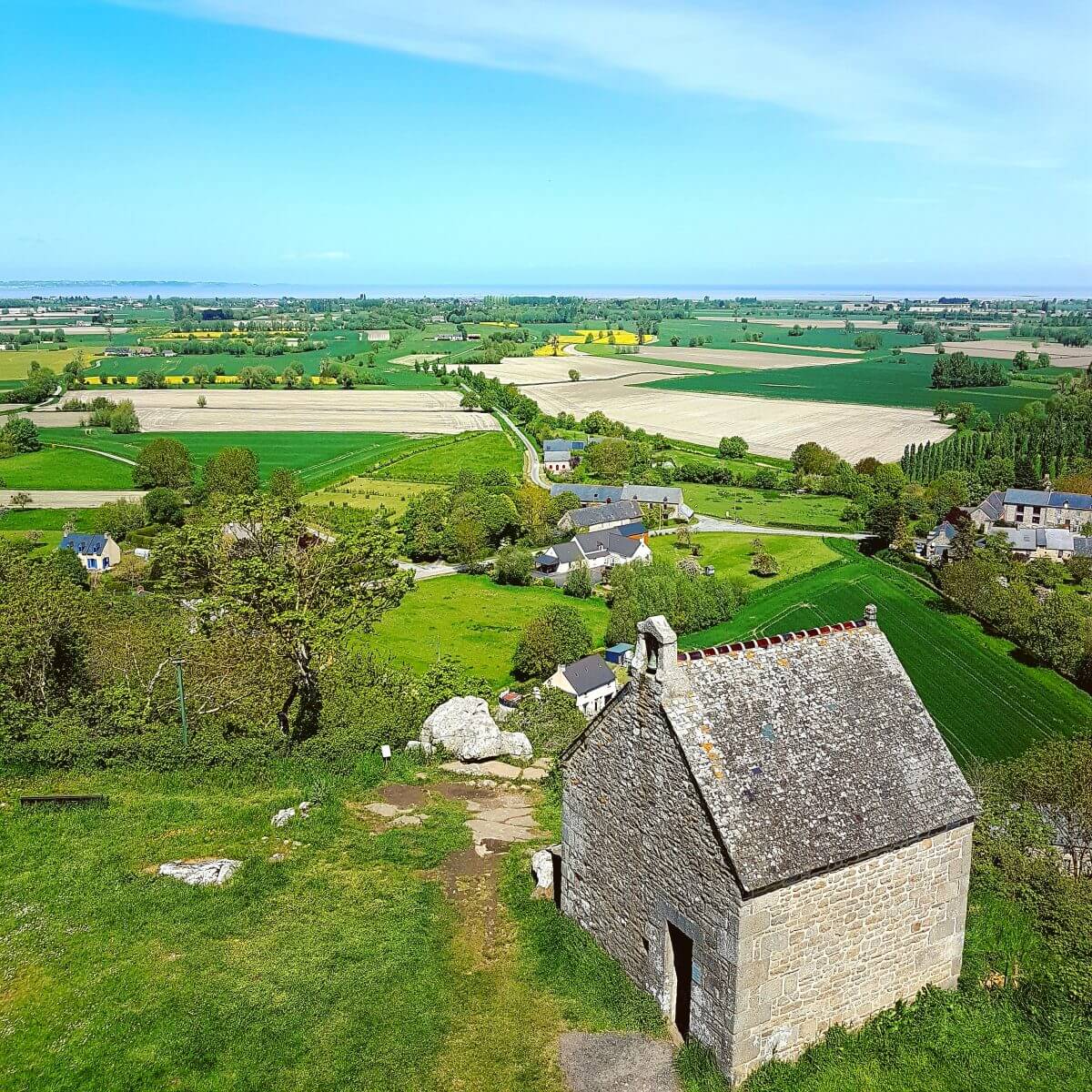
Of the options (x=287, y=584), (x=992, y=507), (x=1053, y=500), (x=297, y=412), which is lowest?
(x=992, y=507)

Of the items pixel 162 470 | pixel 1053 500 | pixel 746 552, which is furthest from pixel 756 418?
pixel 162 470

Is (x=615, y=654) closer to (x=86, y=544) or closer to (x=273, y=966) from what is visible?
(x=273, y=966)

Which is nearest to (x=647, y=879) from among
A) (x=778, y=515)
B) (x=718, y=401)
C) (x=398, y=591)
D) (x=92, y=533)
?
(x=398, y=591)

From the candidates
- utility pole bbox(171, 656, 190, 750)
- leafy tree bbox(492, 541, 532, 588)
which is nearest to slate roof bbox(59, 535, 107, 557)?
leafy tree bbox(492, 541, 532, 588)

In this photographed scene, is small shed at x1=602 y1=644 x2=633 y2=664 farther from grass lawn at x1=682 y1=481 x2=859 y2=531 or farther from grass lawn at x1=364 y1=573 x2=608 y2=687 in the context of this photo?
grass lawn at x1=682 y1=481 x2=859 y2=531

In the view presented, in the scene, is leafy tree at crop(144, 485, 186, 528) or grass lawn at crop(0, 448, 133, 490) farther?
grass lawn at crop(0, 448, 133, 490)

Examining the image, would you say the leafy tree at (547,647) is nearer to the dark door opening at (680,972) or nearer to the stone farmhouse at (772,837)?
the stone farmhouse at (772,837)
